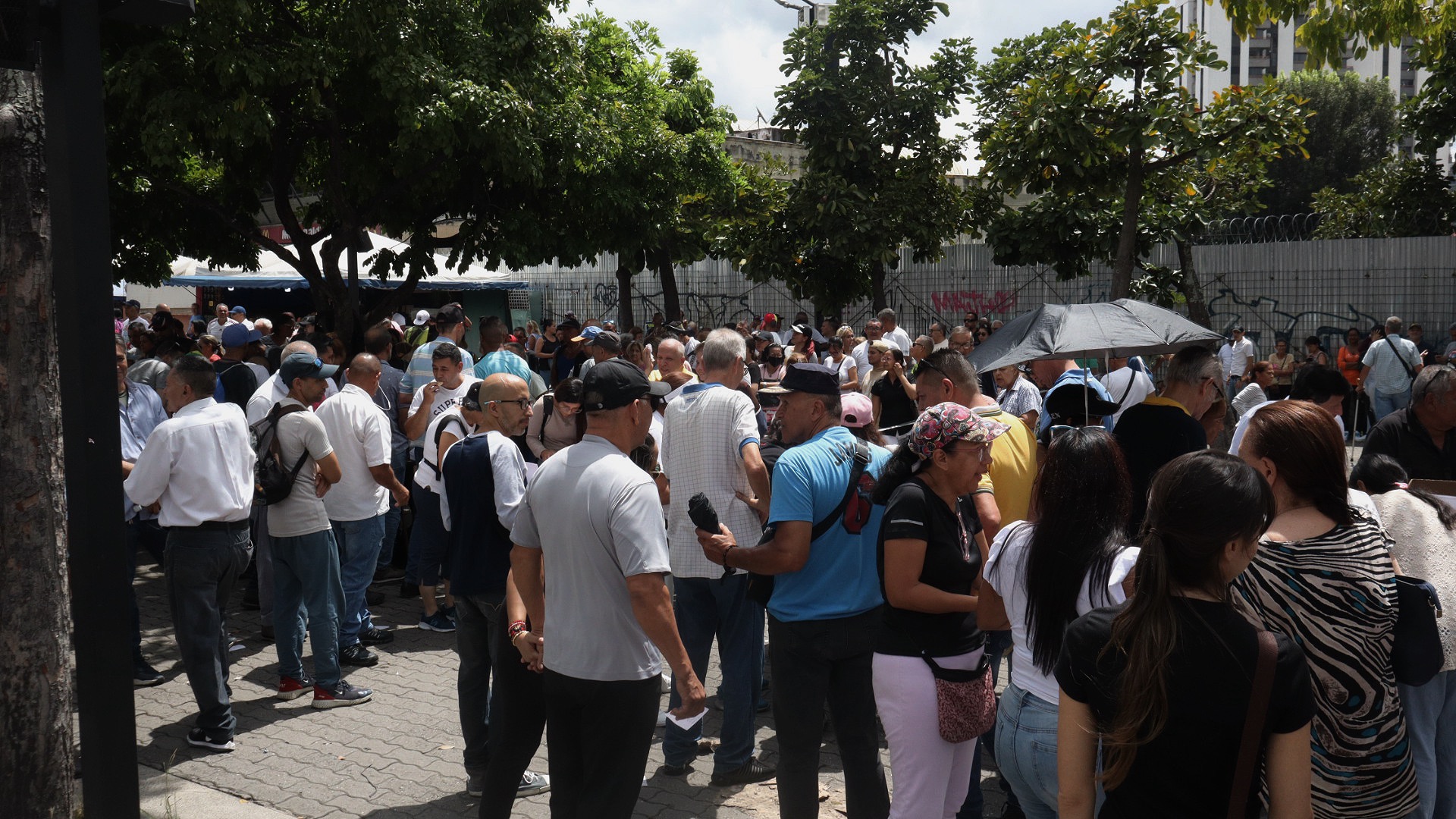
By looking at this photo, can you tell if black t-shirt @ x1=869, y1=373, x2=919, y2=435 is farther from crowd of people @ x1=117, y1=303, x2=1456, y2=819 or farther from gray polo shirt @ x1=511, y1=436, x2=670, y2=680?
gray polo shirt @ x1=511, y1=436, x2=670, y2=680

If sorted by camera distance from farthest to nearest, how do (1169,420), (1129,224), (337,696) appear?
(1129,224), (337,696), (1169,420)

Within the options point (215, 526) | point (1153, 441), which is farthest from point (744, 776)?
point (215, 526)

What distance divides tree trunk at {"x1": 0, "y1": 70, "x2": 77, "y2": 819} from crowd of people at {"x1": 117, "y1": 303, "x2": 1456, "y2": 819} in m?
1.50

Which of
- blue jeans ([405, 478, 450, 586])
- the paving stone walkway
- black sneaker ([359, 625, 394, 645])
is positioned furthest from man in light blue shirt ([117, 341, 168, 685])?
blue jeans ([405, 478, 450, 586])

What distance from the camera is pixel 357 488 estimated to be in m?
6.74

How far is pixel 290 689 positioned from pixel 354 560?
0.91 meters

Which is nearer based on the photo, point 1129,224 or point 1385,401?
point 1129,224

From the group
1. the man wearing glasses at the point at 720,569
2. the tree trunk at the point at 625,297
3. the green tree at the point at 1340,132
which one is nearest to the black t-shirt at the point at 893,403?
the man wearing glasses at the point at 720,569

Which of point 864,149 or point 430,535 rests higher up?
point 864,149

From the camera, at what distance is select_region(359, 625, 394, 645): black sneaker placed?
7.29 meters

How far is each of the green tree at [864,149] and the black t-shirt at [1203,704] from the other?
1683cm

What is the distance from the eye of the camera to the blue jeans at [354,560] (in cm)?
684

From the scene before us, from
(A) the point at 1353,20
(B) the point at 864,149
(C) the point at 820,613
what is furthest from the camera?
(B) the point at 864,149

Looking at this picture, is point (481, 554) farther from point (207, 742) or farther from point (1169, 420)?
point (1169, 420)
